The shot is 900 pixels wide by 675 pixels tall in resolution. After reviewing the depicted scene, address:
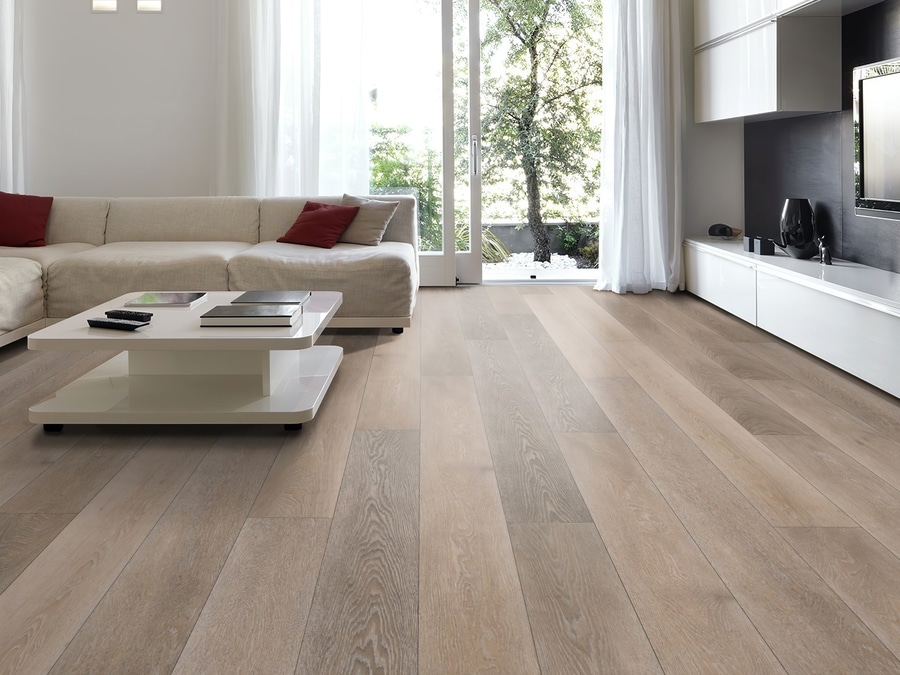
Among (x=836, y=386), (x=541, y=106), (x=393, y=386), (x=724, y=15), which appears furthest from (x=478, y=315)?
(x=541, y=106)

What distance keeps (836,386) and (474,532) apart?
2.07m

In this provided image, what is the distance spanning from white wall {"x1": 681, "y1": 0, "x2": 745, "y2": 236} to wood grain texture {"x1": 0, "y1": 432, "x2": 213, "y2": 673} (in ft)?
14.8

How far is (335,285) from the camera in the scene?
4539mm

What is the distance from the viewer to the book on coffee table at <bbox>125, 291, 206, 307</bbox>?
3.45m

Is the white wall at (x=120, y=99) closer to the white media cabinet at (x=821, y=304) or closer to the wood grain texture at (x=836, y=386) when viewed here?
the white media cabinet at (x=821, y=304)

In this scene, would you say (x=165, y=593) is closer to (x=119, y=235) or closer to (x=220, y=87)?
(x=119, y=235)

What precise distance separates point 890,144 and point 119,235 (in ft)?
14.1

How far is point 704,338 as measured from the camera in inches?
179

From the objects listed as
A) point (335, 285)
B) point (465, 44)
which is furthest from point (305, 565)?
point (465, 44)

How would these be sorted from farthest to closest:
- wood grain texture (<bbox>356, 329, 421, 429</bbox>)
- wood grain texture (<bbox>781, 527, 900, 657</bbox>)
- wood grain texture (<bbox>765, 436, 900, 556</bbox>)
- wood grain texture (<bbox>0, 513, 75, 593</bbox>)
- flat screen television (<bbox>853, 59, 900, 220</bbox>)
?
flat screen television (<bbox>853, 59, 900, 220</bbox>)
wood grain texture (<bbox>356, 329, 421, 429</bbox>)
wood grain texture (<bbox>765, 436, 900, 556</bbox>)
wood grain texture (<bbox>0, 513, 75, 593</bbox>)
wood grain texture (<bbox>781, 527, 900, 657</bbox>)

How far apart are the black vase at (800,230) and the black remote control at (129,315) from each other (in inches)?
129

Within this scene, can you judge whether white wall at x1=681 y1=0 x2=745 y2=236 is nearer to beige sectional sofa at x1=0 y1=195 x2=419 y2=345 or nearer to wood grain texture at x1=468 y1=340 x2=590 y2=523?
beige sectional sofa at x1=0 y1=195 x2=419 y2=345

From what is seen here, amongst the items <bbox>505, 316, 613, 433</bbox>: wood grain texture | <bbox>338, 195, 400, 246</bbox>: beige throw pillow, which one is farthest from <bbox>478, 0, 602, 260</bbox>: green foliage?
<bbox>505, 316, 613, 433</bbox>: wood grain texture

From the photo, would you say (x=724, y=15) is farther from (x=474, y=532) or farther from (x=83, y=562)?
(x=83, y=562)
